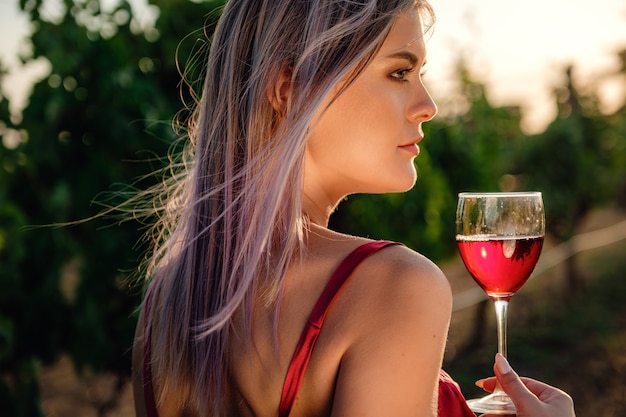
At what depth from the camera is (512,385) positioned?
5.97 feet

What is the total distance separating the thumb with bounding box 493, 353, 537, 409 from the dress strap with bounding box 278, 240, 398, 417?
393 mm

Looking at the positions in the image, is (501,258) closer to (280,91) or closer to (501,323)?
(501,323)

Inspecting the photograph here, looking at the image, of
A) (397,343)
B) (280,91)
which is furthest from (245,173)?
(397,343)

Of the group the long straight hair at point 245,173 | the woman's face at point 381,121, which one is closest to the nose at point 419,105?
the woman's face at point 381,121

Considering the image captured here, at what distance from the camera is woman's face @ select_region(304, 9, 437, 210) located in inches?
74.8

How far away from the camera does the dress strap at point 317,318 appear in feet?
5.59

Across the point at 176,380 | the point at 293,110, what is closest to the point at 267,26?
the point at 293,110

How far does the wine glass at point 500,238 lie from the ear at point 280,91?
0.50 metres

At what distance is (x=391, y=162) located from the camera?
6.42ft

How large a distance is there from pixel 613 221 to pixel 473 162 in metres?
14.2

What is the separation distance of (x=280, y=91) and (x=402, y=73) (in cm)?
29

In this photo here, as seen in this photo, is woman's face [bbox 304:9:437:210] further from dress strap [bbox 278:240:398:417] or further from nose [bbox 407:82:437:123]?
dress strap [bbox 278:240:398:417]

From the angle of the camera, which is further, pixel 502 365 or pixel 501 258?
pixel 501 258

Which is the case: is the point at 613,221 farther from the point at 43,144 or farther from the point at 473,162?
the point at 43,144
